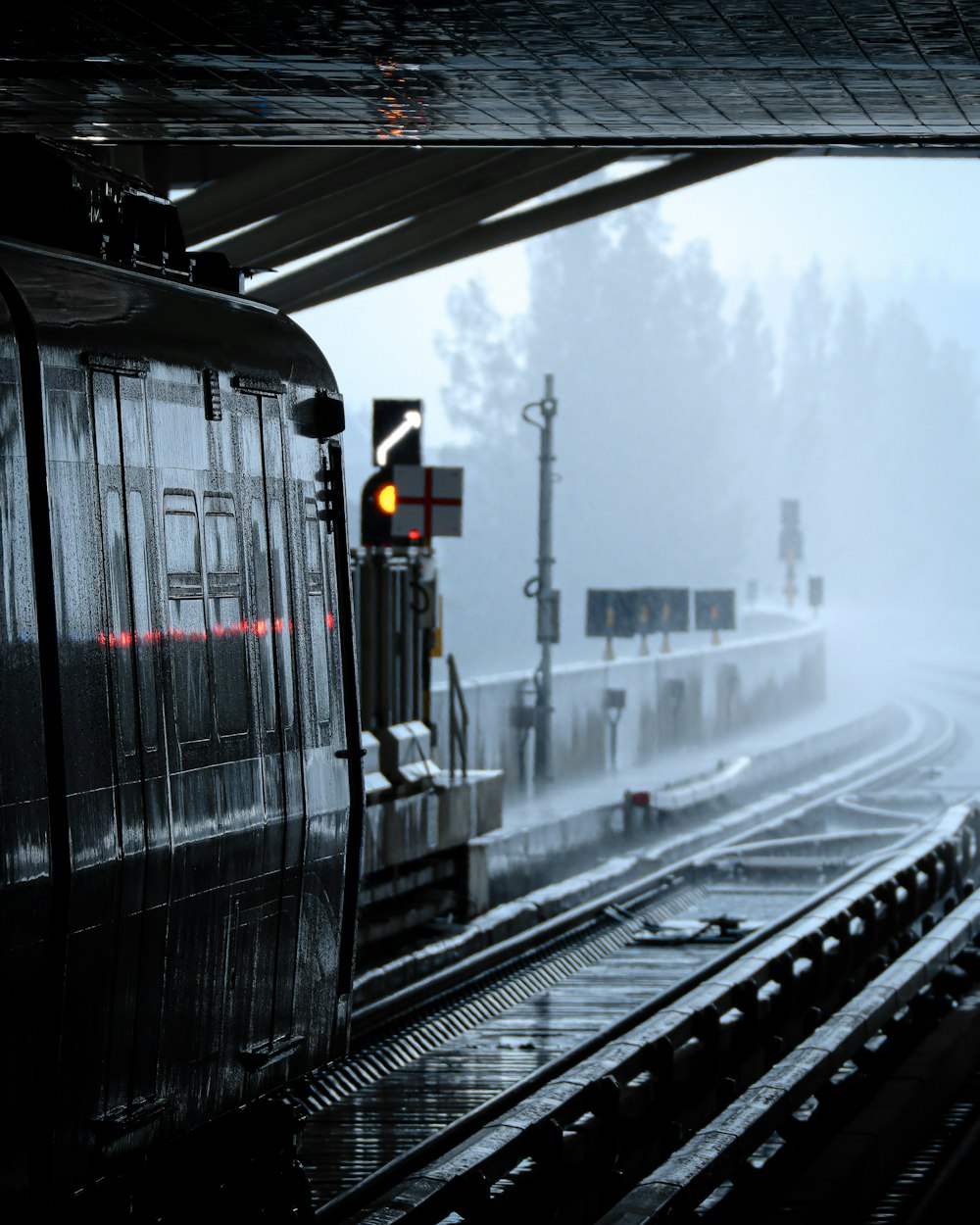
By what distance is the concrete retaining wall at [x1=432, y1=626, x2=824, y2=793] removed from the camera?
22.2 meters

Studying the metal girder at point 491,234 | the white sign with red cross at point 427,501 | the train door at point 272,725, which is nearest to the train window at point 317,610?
the train door at point 272,725

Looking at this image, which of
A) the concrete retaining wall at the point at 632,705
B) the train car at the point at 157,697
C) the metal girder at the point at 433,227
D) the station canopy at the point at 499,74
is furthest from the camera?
the concrete retaining wall at the point at 632,705

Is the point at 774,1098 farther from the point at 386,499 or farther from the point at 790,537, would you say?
the point at 790,537

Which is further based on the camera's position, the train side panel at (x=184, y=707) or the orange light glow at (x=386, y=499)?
the orange light glow at (x=386, y=499)

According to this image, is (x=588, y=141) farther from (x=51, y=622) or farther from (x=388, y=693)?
(x=388, y=693)

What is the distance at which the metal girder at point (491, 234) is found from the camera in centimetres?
1505

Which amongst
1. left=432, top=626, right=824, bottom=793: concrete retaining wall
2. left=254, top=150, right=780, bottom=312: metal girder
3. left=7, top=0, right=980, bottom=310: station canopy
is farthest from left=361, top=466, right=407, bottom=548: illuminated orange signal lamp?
left=7, top=0, right=980, bottom=310: station canopy

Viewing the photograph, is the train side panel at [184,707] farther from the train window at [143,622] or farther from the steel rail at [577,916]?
the steel rail at [577,916]

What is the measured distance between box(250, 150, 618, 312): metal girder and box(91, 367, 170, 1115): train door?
8500 millimetres

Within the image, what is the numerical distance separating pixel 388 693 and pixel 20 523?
10.1 meters

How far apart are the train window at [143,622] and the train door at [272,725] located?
0.72 m

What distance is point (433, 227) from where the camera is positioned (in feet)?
53.1

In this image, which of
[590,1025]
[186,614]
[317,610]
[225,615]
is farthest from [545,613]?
[186,614]

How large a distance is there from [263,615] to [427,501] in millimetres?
9483
